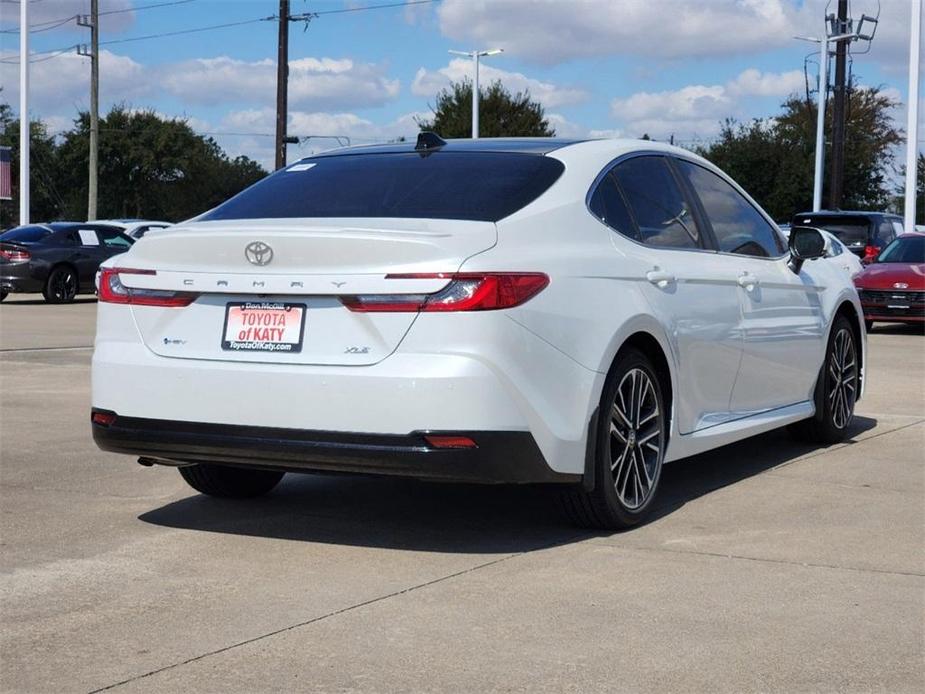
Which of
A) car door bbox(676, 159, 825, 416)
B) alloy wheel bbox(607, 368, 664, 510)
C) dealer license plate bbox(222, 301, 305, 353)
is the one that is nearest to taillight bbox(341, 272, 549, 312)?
dealer license plate bbox(222, 301, 305, 353)

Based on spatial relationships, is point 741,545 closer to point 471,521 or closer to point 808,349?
point 471,521

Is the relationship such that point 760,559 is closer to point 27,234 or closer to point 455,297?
point 455,297

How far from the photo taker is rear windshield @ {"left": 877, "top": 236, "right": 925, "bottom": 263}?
21031 millimetres

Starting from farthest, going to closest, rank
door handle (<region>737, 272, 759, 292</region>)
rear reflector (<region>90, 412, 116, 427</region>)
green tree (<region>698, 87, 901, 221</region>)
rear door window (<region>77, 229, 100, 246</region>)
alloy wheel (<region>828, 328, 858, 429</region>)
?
green tree (<region>698, 87, 901, 221</region>)
rear door window (<region>77, 229, 100, 246</region>)
alloy wheel (<region>828, 328, 858, 429</region>)
door handle (<region>737, 272, 759, 292</region>)
rear reflector (<region>90, 412, 116, 427</region>)

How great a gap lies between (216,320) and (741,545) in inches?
88.4

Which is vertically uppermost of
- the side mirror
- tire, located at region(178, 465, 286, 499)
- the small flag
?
the small flag

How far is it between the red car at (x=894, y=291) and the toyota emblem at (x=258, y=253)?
51.9 feet

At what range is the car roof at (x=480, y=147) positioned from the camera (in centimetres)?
628

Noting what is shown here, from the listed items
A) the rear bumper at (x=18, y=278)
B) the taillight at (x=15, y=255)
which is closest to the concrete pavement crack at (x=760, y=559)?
the rear bumper at (x=18, y=278)

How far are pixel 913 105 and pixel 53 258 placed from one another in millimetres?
18748

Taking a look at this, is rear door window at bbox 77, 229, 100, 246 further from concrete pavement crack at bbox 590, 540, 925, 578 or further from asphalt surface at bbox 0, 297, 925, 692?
concrete pavement crack at bbox 590, 540, 925, 578

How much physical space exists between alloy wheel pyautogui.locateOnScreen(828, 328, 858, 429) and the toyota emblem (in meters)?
4.19

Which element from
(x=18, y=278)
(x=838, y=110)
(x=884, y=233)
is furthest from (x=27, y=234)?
(x=838, y=110)

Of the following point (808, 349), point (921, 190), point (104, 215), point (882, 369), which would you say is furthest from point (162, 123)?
point (808, 349)
